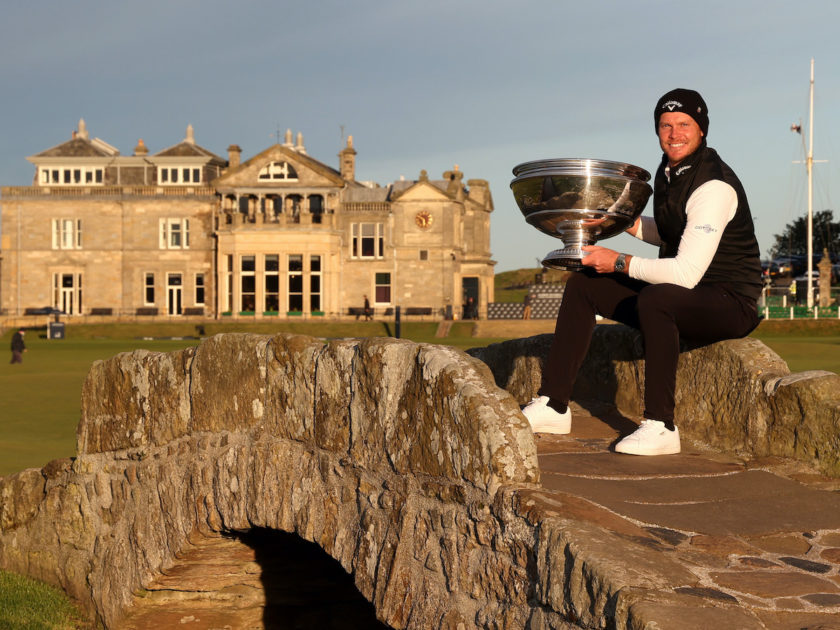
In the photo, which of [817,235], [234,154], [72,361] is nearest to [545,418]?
[72,361]

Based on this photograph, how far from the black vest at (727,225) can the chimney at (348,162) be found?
174ft

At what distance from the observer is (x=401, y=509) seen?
4332 millimetres

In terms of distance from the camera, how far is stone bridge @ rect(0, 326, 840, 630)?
3615 millimetres

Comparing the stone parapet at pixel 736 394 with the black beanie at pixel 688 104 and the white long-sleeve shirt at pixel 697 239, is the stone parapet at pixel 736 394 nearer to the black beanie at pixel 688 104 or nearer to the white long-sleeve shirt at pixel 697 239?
the white long-sleeve shirt at pixel 697 239

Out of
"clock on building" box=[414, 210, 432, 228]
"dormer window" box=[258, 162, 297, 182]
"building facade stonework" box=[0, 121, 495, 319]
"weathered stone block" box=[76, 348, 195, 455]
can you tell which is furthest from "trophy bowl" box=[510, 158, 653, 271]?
"dormer window" box=[258, 162, 297, 182]

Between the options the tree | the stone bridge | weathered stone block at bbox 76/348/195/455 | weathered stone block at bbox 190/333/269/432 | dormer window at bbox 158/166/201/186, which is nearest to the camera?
the stone bridge

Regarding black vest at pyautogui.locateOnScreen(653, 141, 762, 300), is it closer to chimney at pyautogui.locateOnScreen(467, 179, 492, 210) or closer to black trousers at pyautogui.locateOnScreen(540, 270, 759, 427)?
black trousers at pyautogui.locateOnScreen(540, 270, 759, 427)

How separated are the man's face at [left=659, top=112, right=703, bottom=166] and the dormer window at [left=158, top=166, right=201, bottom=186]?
178 ft

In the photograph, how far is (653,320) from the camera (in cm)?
510

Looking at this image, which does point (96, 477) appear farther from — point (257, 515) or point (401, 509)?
point (401, 509)

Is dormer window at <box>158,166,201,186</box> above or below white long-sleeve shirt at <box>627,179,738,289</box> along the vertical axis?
above

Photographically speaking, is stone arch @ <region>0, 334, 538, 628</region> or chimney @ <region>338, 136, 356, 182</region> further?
chimney @ <region>338, 136, 356, 182</region>

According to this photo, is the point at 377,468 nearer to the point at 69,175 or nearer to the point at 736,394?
the point at 736,394

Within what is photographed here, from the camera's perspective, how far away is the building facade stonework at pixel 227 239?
53562mm
